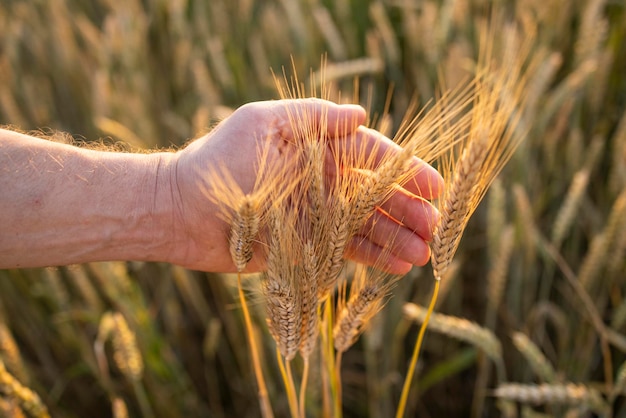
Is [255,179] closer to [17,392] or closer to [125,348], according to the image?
[125,348]

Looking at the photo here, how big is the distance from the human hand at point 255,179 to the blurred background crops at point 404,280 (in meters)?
0.31

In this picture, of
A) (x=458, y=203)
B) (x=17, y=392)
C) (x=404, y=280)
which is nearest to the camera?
(x=458, y=203)

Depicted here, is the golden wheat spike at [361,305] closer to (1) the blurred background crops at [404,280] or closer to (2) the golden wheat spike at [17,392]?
(1) the blurred background crops at [404,280]

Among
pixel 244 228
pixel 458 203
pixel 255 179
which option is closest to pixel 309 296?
pixel 244 228

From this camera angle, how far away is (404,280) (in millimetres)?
1666

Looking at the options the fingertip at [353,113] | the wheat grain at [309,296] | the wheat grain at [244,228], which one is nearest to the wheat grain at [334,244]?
the wheat grain at [309,296]

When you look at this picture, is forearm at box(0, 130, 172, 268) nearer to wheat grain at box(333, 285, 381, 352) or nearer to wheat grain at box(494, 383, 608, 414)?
wheat grain at box(333, 285, 381, 352)

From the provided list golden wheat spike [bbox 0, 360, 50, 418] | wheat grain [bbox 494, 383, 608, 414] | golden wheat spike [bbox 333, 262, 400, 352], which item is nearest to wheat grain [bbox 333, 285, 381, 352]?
golden wheat spike [bbox 333, 262, 400, 352]

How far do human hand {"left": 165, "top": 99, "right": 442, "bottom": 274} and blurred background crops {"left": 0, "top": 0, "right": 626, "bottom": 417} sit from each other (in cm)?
31

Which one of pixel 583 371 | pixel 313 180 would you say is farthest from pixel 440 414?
pixel 313 180

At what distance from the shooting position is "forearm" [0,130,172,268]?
1224 millimetres

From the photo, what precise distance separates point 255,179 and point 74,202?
1.31 ft

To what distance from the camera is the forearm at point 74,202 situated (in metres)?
1.22

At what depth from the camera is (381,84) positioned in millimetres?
2174
